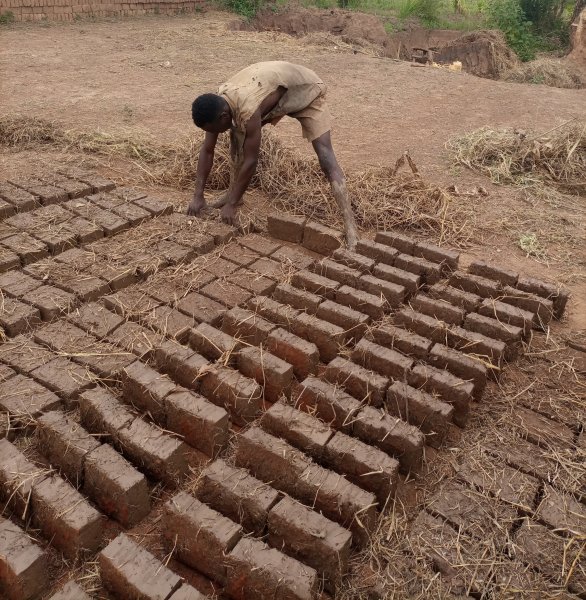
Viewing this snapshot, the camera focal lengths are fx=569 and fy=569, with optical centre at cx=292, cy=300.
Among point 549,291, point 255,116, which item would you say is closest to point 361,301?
point 549,291

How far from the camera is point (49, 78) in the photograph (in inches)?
357

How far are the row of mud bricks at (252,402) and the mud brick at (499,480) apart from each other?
0.74 ft

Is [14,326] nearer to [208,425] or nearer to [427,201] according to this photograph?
[208,425]

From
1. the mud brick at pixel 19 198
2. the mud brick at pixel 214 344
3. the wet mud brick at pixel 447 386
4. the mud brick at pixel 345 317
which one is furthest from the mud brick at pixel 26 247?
the wet mud brick at pixel 447 386

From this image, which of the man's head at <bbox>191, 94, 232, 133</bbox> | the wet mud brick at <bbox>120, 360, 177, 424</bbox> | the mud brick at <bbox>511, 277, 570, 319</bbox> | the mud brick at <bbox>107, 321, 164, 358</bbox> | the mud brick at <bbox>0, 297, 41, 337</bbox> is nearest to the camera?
the wet mud brick at <bbox>120, 360, 177, 424</bbox>

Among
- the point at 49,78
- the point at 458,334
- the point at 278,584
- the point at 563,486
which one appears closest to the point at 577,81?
the point at 49,78

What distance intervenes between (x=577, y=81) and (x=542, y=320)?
38.4 feet

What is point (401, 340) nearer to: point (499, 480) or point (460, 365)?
point (460, 365)

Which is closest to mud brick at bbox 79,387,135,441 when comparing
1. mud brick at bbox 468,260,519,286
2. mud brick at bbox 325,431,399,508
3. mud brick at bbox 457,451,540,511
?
mud brick at bbox 325,431,399,508

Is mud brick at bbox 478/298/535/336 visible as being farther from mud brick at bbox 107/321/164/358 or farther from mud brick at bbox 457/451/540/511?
mud brick at bbox 107/321/164/358

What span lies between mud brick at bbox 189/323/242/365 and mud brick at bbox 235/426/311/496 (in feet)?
2.26

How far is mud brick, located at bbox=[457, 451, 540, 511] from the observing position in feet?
8.96

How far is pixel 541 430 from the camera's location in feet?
10.4

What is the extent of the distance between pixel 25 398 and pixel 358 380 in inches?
71.5
